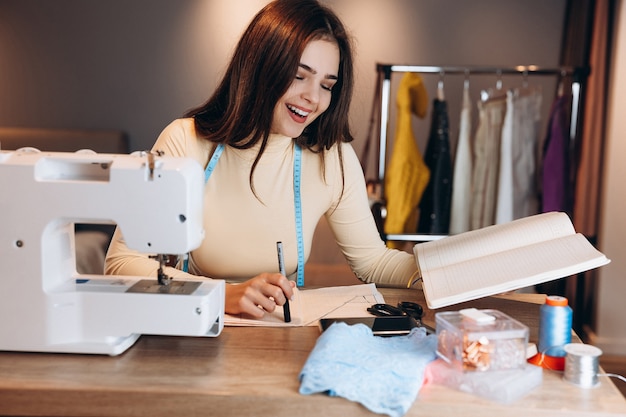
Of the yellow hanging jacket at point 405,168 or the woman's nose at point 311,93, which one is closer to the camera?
the woman's nose at point 311,93

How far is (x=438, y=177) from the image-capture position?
10.4 ft

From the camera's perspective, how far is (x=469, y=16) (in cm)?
393

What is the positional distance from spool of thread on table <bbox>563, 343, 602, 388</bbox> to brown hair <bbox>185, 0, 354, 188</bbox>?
0.91 meters

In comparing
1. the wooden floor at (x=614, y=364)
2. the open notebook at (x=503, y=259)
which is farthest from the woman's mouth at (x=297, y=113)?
the wooden floor at (x=614, y=364)

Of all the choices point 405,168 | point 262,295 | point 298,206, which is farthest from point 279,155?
point 405,168

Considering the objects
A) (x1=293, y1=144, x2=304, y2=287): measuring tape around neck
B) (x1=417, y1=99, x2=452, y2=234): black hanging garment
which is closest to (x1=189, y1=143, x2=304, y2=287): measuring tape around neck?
(x1=293, y1=144, x2=304, y2=287): measuring tape around neck

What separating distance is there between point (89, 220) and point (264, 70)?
0.63 meters

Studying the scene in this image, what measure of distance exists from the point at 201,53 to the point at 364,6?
105 centimetres

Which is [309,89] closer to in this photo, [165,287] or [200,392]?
[165,287]

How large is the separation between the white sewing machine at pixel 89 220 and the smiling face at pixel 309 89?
58cm

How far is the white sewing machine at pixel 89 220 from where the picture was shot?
3.55ft

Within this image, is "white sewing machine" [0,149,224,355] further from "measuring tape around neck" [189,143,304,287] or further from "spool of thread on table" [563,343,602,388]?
"measuring tape around neck" [189,143,304,287]

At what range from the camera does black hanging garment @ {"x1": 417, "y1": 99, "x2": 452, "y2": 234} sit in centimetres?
316

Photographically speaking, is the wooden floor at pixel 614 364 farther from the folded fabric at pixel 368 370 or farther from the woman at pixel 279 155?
the folded fabric at pixel 368 370
